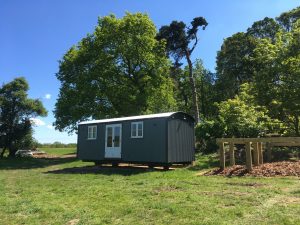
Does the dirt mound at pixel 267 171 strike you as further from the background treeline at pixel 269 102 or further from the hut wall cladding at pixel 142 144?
the background treeline at pixel 269 102

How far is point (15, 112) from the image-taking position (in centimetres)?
3288

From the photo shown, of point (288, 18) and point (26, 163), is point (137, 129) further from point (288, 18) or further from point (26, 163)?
point (288, 18)

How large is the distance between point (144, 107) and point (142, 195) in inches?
940

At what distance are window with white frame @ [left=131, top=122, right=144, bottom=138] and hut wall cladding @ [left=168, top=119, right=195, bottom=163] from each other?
1661mm

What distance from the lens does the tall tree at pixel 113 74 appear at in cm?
3216

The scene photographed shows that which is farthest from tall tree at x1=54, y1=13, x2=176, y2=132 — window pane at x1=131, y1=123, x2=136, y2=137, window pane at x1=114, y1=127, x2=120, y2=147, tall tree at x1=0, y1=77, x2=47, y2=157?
window pane at x1=131, y1=123, x2=136, y2=137

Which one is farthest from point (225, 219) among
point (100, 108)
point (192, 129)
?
point (100, 108)

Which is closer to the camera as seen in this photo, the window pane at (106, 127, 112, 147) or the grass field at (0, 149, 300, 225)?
the grass field at (0, 149, 300, 225)

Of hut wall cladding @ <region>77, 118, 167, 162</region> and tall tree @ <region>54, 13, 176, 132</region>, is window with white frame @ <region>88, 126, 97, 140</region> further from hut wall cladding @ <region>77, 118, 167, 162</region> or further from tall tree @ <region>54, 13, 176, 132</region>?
tall tree @ <region>54, 13, 176, 132</region>

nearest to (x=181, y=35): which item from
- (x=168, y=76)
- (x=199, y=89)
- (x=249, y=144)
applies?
(x=168, y=76)

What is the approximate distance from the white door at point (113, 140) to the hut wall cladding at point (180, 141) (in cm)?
337

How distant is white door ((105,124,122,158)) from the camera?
20413 mm

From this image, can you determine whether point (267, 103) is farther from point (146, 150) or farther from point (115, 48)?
point (115, 48)

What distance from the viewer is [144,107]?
110ft
